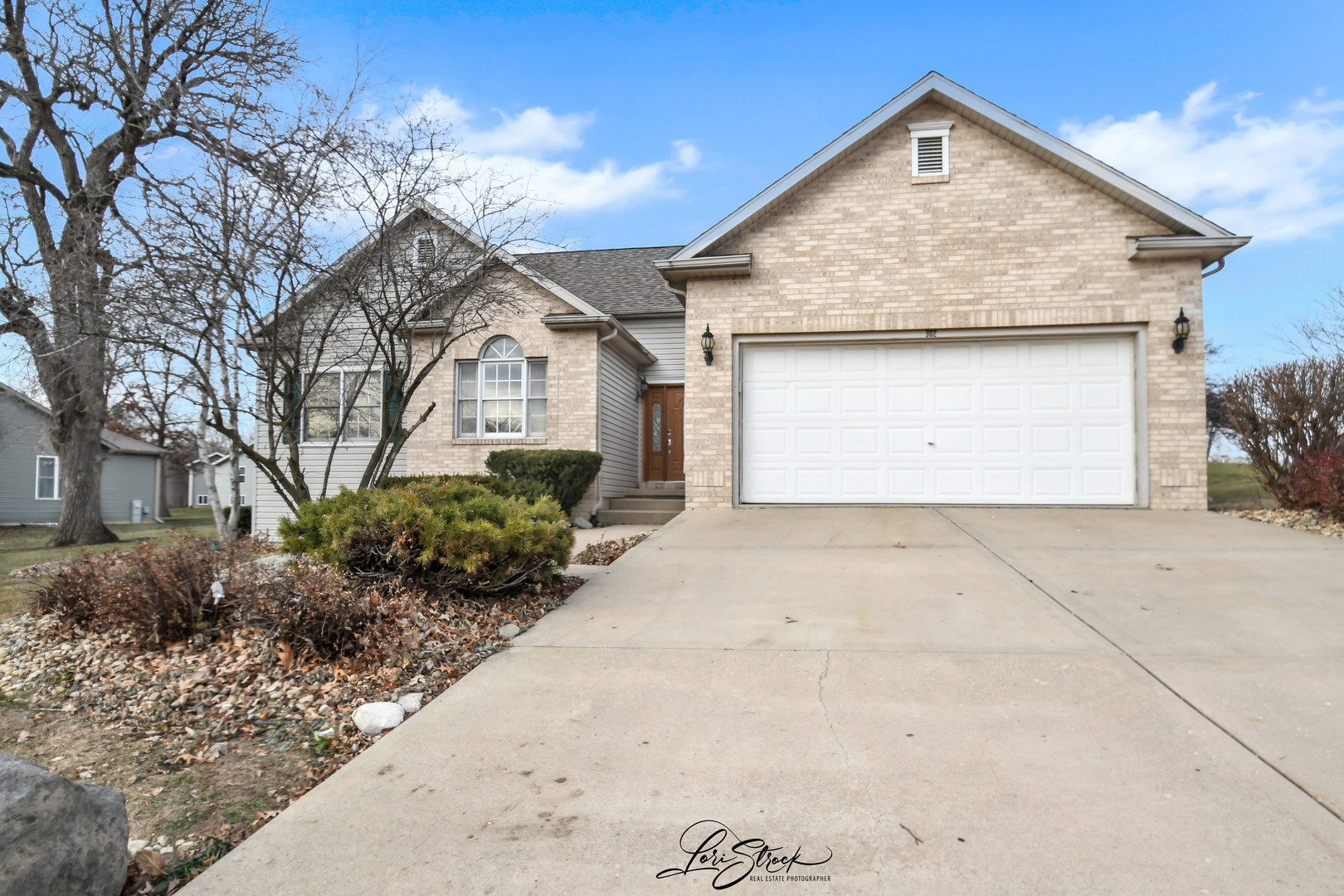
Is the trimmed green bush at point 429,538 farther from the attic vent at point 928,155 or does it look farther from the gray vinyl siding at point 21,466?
the gray vinyl siding at point 21,466

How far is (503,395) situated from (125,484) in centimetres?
2477

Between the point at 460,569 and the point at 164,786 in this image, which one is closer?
the point at 164,786

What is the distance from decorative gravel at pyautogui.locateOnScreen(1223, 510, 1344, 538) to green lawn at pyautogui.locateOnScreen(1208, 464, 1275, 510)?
2.76 feet

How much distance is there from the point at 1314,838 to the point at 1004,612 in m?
2.84

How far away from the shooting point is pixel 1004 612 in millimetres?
5492

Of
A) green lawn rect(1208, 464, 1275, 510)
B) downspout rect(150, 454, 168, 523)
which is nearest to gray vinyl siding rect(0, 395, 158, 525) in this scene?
downspout rect(150, 454, 168, 523)

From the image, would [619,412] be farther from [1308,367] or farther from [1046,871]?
[1046,871]

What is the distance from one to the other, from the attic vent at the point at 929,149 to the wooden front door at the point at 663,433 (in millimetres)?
6985

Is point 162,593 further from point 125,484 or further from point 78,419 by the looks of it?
point 125,484

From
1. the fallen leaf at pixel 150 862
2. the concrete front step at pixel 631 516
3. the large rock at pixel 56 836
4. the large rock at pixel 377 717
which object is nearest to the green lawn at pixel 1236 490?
the concrete front step at pixel 631 516

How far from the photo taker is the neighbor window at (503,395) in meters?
14.5

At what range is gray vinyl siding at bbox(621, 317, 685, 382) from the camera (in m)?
16.7

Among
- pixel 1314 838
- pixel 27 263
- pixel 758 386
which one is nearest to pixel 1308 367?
pixel 758 386

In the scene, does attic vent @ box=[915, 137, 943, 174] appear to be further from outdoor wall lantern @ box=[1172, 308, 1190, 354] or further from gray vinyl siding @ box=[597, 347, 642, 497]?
gray vinyl siding @ box=[597, 347, 642, 497]
